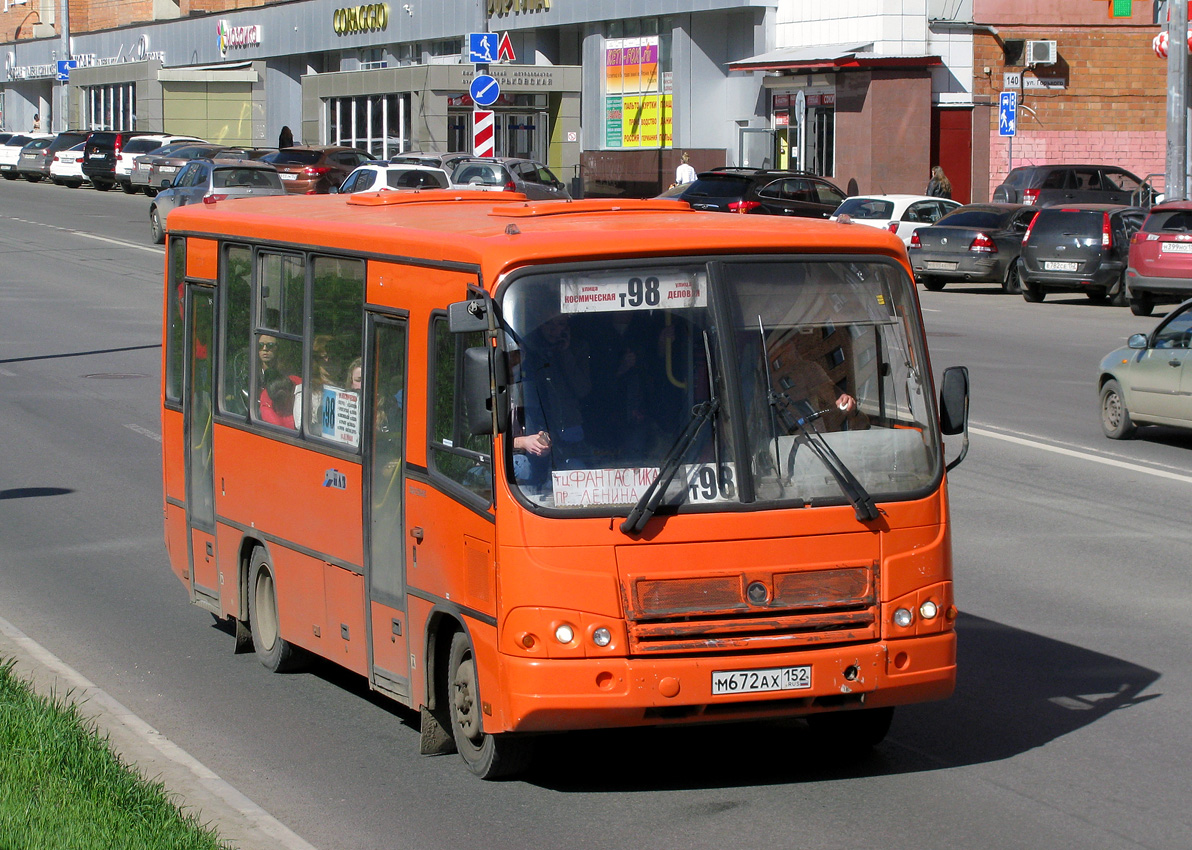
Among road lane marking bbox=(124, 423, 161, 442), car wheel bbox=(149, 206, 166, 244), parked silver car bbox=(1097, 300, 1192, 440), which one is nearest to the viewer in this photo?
parked silver car bbox=(1097, 300, 1192, 440)

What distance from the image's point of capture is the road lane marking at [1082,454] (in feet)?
44.3

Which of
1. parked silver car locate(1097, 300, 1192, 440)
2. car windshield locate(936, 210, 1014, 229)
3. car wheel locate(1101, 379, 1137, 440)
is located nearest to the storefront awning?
car windshield locate(936, 210, 1014, 229)

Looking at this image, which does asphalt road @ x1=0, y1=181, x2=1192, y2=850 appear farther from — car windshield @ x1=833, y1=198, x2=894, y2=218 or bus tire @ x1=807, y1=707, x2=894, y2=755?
car windshield @ x1=833, y1=198, x2=894, y2=218

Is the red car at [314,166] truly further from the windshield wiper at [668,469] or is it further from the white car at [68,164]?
the windshield wiper at [668,469]

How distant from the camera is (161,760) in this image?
627 cm

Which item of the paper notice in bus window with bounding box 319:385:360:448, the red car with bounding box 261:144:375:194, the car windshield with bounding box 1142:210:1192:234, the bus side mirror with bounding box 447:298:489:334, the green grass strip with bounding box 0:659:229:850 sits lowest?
the green grass strip with bounding box 0:659:229:850

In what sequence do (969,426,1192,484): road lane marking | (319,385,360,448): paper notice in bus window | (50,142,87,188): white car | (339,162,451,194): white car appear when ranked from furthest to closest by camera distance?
(50,142,87,188): white car, (339,162,451,194): white car, (969,426,1192,484): road lane marking, (319,385,360,448): paper notice in bus window

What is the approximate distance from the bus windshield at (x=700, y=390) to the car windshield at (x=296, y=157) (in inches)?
1547

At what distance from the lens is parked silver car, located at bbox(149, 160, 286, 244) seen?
34594mm

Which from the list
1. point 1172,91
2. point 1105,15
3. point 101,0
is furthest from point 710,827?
point 101,0

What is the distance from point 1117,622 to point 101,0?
98.7 metres

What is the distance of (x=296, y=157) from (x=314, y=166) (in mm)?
→ 1367

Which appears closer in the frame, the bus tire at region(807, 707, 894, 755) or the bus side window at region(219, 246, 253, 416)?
the bus tire at region(807, 707, 894, 755)

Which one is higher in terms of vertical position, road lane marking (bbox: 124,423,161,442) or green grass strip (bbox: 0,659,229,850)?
road lane marking (bbox: 124,423,161,442)
